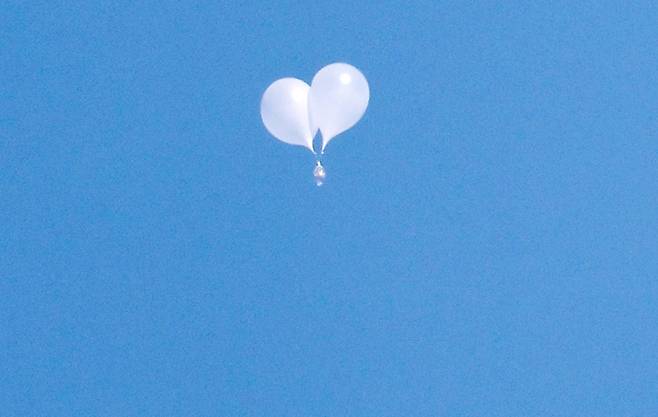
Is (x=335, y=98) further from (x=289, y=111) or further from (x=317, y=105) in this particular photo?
(x=289, y=111)

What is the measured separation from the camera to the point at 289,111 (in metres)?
10.2

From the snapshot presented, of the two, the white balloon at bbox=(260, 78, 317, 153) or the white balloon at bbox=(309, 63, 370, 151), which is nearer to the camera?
the white balloon at bbox=(309, 63, 370, 151)

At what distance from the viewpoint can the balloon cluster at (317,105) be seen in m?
10.1

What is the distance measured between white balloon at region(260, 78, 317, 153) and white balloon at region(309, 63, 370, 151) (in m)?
0.09

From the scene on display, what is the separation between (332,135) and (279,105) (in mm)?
416

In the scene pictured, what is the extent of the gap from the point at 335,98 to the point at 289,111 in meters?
0.37

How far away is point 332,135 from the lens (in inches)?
404

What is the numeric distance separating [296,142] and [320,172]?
0.90 ft

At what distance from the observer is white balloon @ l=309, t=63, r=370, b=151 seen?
10.1 meters

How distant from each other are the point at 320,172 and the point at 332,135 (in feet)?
0.88

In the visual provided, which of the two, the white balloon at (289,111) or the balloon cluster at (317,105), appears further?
the white balloon at (289,111)

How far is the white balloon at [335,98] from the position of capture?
10070 mm

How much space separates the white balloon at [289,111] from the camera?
1024 cm

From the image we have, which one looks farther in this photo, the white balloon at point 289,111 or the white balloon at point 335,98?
the white balloon at point 289,111
